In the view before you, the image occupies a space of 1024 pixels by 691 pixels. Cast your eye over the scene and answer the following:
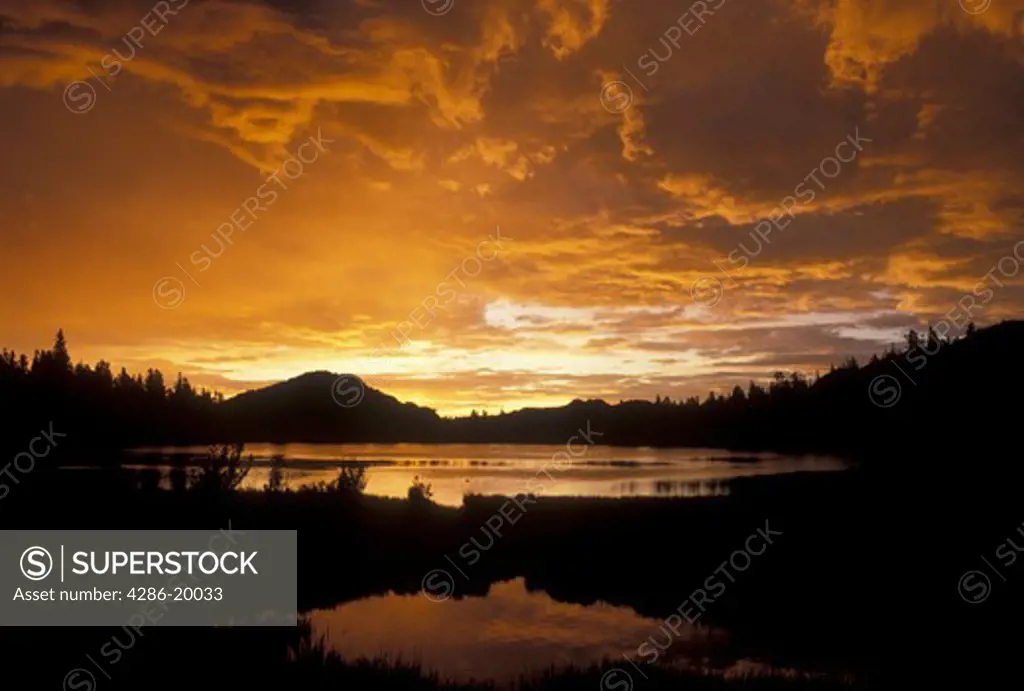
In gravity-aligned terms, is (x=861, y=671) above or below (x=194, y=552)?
below

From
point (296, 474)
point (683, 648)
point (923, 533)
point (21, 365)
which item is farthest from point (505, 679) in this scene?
point (21, 365)

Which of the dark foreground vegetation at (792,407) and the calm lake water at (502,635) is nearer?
the calm lake water at (502,635)

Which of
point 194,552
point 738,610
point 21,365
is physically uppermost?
point 21,365

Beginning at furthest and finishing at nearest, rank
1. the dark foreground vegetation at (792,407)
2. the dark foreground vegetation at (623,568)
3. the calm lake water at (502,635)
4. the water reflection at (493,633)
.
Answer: the dark foreground vegetation at (792,407), the water reflection at (493,633), the calm lake water at (502,635), the dark foreground vegetation at (623,568)

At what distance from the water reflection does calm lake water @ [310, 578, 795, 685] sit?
0.9 inches

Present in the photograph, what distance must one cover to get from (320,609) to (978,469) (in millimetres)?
54411

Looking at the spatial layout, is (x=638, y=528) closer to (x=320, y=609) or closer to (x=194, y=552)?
(x=320, y=609)

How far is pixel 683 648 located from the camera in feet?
63.4

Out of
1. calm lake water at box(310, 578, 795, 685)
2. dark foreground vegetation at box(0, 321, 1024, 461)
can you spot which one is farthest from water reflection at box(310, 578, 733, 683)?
dark foreground vegetation at box(0, 321, 1024, 461)

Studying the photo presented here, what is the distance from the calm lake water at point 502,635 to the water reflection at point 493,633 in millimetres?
24

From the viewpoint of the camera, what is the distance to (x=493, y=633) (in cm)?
2055

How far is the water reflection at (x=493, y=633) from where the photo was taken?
1808 centimetres

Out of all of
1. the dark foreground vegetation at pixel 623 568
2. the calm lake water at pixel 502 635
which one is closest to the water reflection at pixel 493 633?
the calm lake water at pixel 502 635

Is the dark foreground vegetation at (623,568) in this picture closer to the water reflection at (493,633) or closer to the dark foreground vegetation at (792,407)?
the water reflection at (493,633)
